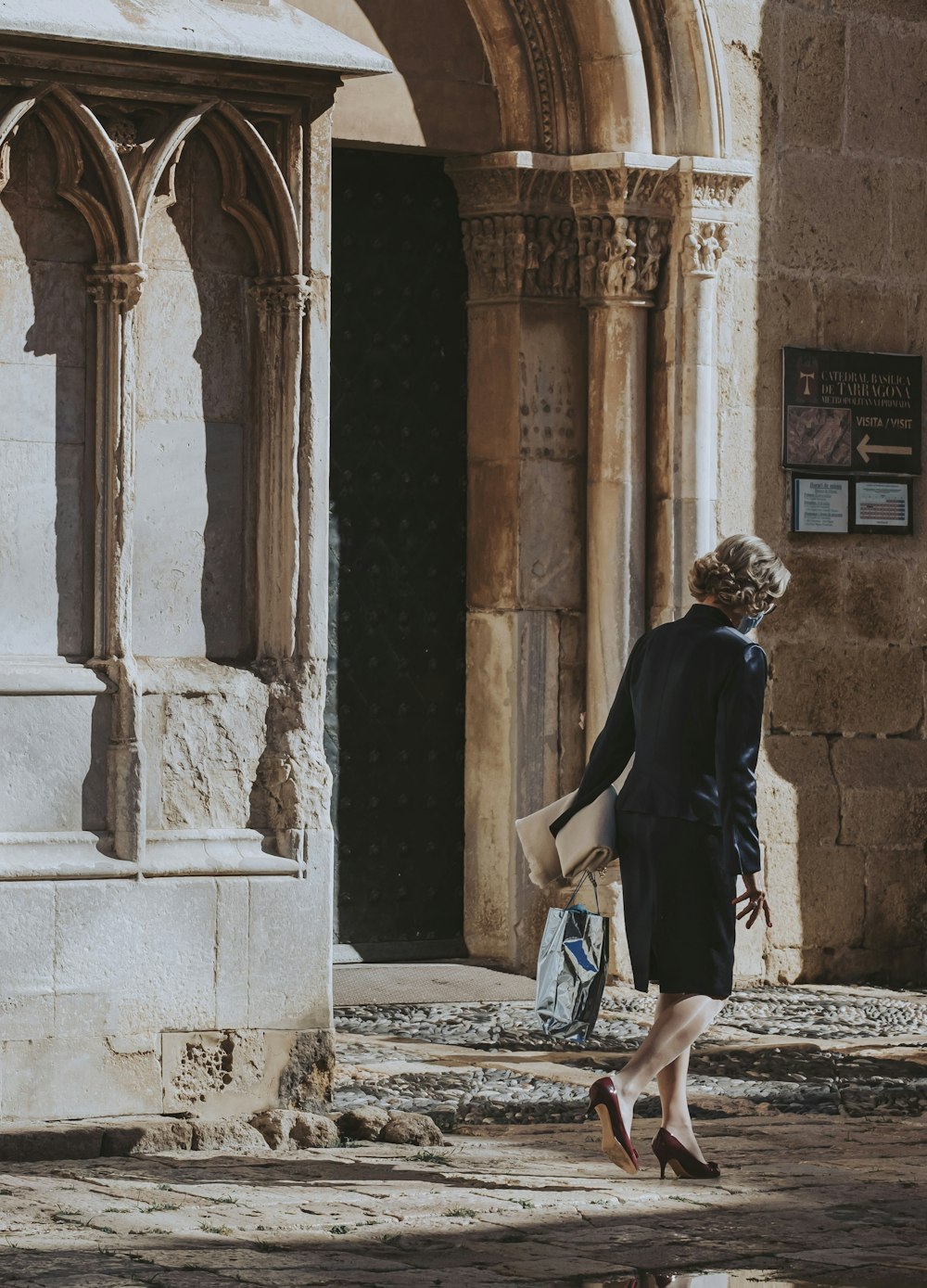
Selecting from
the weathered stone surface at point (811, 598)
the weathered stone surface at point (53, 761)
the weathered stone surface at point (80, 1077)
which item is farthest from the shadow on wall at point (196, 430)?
the weathered stone surface at point (811, 598)

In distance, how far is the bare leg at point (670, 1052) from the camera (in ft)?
20.3

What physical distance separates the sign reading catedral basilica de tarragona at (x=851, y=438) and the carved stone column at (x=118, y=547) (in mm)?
4327

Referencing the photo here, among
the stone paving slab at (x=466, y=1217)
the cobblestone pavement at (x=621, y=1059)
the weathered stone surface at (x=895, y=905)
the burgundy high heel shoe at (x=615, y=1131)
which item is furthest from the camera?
the weathered stone surface at (x=895, y=905)

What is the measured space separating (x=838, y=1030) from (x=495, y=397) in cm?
294

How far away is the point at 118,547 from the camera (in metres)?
7.03

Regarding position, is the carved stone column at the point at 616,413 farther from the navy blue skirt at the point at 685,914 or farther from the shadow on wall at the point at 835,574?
the navy blue skirt at the point at 685,914

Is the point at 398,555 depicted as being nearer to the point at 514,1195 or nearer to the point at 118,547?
the point at 118,547

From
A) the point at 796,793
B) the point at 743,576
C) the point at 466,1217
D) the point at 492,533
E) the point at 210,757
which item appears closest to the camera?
the point at 466,1217

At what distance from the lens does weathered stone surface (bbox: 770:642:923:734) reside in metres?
10.7

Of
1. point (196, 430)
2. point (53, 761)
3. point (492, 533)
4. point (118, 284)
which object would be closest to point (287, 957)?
point (53, 761)

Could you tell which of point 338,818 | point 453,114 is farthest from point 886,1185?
point 453,114

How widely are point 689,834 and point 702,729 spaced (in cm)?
26

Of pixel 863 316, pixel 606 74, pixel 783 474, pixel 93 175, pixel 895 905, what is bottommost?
pixel 895 905

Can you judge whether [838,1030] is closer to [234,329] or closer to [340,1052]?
[340,1052]
